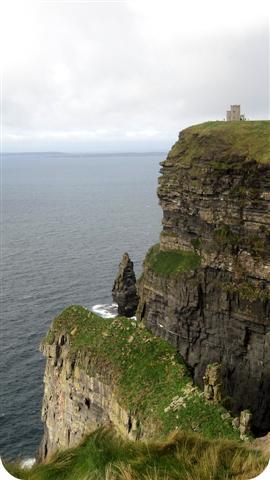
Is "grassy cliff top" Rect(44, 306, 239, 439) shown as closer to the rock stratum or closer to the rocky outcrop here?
the rock stratum

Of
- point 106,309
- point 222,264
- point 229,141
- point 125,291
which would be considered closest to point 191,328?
point 222,264

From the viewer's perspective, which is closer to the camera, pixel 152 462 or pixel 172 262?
pixel 152 462

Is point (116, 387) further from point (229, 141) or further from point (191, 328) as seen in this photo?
point (229, 141)

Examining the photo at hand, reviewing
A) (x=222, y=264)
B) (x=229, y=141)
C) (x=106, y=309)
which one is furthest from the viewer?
(x=106, y=309)

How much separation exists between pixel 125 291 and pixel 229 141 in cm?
3413

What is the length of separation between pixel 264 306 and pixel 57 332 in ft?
78.8

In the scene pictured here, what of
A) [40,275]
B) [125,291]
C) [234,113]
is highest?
[234,113]

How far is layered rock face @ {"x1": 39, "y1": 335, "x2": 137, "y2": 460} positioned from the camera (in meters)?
31.7

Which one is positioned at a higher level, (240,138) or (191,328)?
(240,138)

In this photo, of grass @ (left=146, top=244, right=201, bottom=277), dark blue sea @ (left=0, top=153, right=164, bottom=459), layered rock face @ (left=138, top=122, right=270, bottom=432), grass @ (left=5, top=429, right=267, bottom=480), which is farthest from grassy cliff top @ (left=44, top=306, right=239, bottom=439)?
grass @ (left=146, top=244, right=201, bottom=277)

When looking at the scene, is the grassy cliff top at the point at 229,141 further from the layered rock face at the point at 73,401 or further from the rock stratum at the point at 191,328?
the layered rock face at the point at 73,401

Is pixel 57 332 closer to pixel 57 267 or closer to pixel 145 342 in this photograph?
pixel 145 342

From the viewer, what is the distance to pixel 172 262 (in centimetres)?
6631

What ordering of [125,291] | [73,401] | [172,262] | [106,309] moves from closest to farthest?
[73,401] < [172,262] < [125,291] < [106,309]
